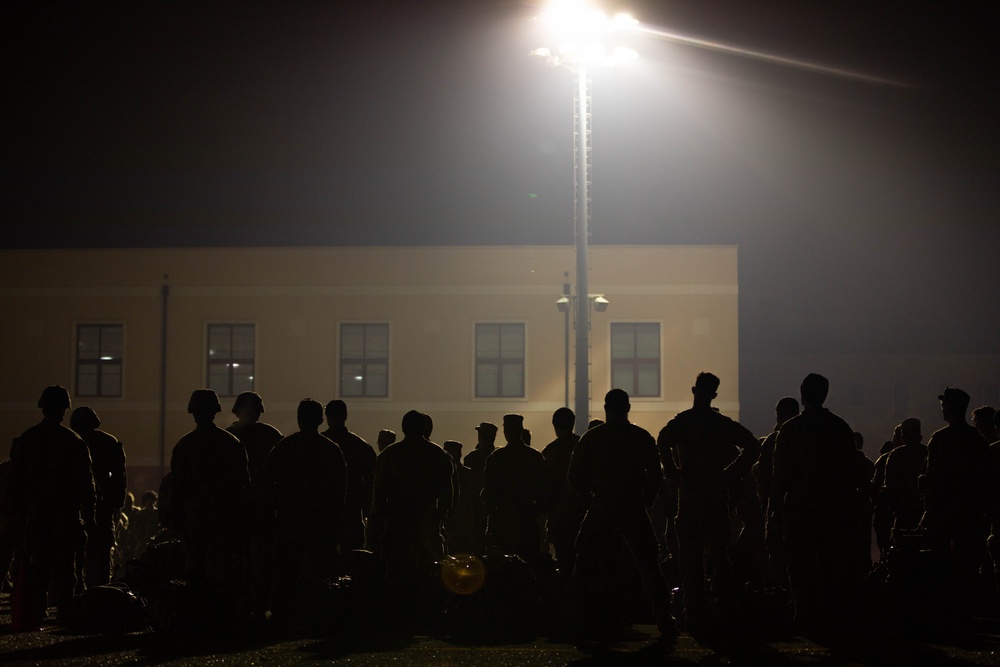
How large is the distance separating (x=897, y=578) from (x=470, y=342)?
22.3 meters

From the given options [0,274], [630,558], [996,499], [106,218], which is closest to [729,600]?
[630,558]

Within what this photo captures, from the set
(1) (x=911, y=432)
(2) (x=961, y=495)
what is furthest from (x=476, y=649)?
(1) (x=911, y=432)

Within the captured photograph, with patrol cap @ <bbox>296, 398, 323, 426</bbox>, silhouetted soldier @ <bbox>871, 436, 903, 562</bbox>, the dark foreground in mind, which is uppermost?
patrol cap @ <bbox>296, 398, 323, 426</bbox>

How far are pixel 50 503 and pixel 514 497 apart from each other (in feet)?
12.7

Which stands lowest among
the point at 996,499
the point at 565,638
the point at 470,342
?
the point at 565,638

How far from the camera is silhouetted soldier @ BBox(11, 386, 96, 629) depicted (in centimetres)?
952

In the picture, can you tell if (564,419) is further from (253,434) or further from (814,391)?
(814,391)

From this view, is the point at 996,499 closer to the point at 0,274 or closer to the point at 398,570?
the point at 398,570

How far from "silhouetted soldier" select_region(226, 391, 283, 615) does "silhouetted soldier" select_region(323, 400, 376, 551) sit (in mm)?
535

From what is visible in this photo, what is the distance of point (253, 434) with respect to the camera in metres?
10.8

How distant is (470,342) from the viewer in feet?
102

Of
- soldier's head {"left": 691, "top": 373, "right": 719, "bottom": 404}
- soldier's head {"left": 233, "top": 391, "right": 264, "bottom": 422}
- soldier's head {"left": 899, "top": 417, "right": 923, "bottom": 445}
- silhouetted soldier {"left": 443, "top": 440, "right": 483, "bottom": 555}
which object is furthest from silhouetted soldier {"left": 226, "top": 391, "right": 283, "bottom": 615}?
soldier's head {"left": 899, "top": 417, "right": 923, "bottom": 445}

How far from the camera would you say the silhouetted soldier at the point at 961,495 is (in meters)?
9.75

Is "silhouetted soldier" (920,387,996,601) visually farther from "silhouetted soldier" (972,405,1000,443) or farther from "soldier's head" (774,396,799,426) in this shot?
"silhouetted soldier" (972,405,1000,443)
